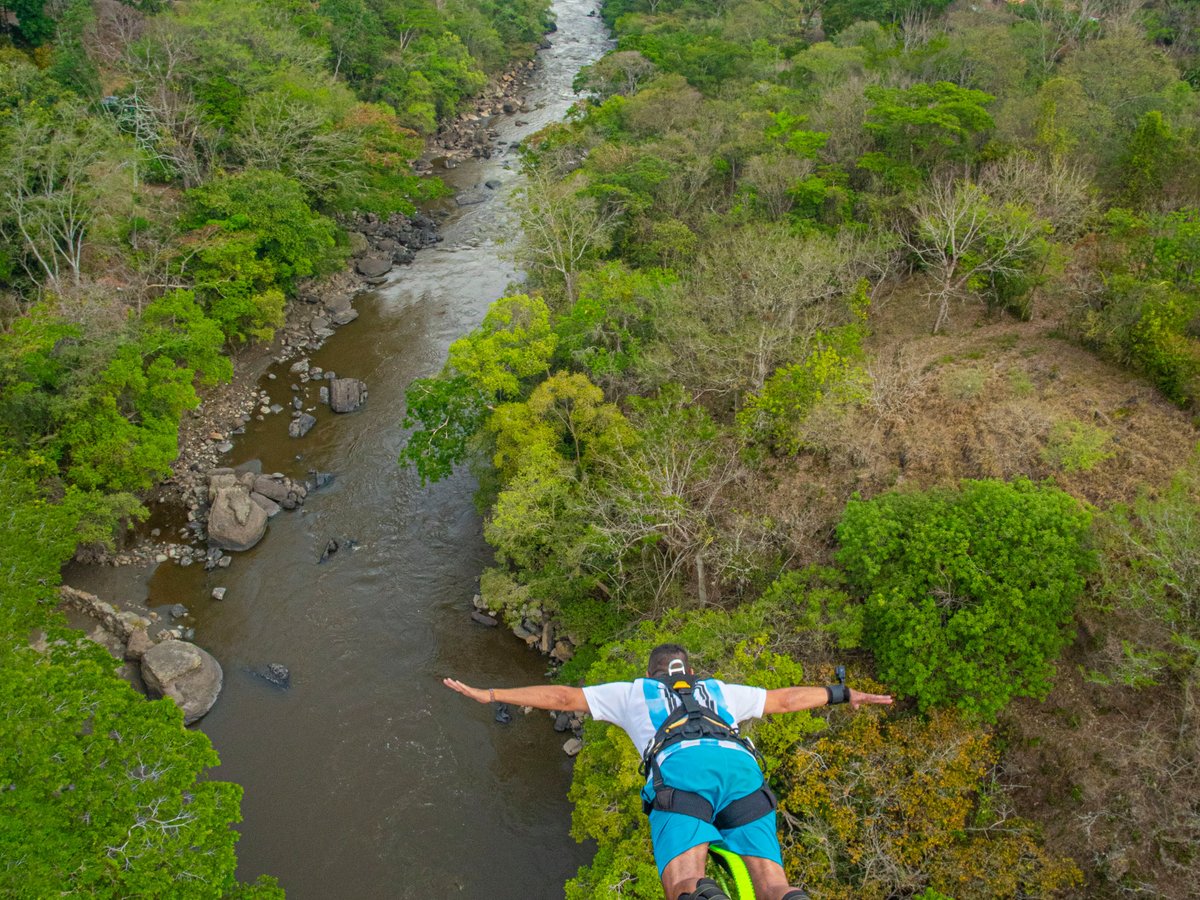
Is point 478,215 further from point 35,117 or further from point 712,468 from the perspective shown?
A: point 712,468

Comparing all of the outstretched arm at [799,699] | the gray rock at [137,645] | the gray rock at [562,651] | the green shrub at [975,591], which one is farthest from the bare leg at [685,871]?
the gray rock at [137,645]

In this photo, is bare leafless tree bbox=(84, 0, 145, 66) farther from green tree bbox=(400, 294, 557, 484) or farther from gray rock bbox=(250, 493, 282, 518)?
green tree bbox=(400, 294, 557, 484)

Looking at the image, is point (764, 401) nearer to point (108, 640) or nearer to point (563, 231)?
point (563, 231)

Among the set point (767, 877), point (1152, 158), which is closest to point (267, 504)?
point (767, 877)

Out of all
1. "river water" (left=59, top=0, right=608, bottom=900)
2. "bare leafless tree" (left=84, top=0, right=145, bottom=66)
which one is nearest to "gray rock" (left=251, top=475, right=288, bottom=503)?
"river water" (left=59, top=0, right=608, bottom=900)

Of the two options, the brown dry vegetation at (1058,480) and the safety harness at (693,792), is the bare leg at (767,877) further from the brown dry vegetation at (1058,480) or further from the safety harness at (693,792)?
the brown dry vegetation at (1058,480)
